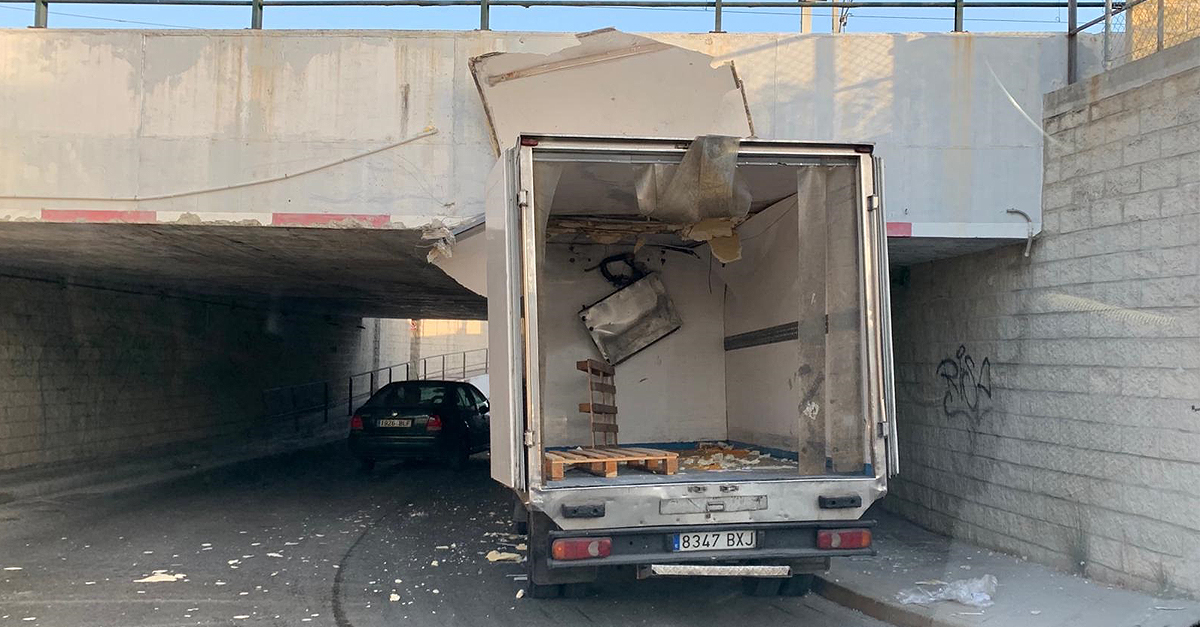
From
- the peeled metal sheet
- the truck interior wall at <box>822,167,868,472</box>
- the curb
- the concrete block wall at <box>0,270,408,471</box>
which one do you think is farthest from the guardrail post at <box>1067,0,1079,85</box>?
the concrete block wall at <box>0,270,408,471</box>

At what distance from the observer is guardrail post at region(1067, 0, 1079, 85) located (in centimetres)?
742

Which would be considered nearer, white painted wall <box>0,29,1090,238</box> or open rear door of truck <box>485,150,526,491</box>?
open rear door of truck <box>485,150,526,491</box>

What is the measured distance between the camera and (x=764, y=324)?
7332 millimetres

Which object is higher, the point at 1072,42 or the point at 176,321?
the point at 1072,42

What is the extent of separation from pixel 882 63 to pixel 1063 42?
1424 mm

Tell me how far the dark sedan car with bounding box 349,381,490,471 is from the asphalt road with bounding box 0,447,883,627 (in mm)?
1742

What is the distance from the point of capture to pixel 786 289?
6.93 meters

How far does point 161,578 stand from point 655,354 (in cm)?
429

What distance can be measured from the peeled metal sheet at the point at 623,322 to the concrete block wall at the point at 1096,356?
106 inches

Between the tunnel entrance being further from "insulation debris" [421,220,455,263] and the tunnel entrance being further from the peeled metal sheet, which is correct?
the peeled metal sheet

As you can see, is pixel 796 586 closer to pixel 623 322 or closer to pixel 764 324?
pixel 764 324

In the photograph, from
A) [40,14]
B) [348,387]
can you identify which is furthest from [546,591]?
[348,387]

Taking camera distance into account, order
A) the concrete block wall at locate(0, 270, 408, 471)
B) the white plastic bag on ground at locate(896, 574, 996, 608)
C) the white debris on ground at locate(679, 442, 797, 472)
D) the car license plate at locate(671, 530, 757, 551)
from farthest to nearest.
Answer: the concrete block wall at locate(0, 270, 408, 471) < the white debris on ground at locate(679, 442, 797, 472) < the white plastic bag on ground at locate(896, 574, 996, 608) < the car license plate at locate(671, 530, 757, 551)

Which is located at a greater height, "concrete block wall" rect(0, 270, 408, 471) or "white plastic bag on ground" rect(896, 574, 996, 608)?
"concrete block wall" rect(0, 270, 408, 471)
